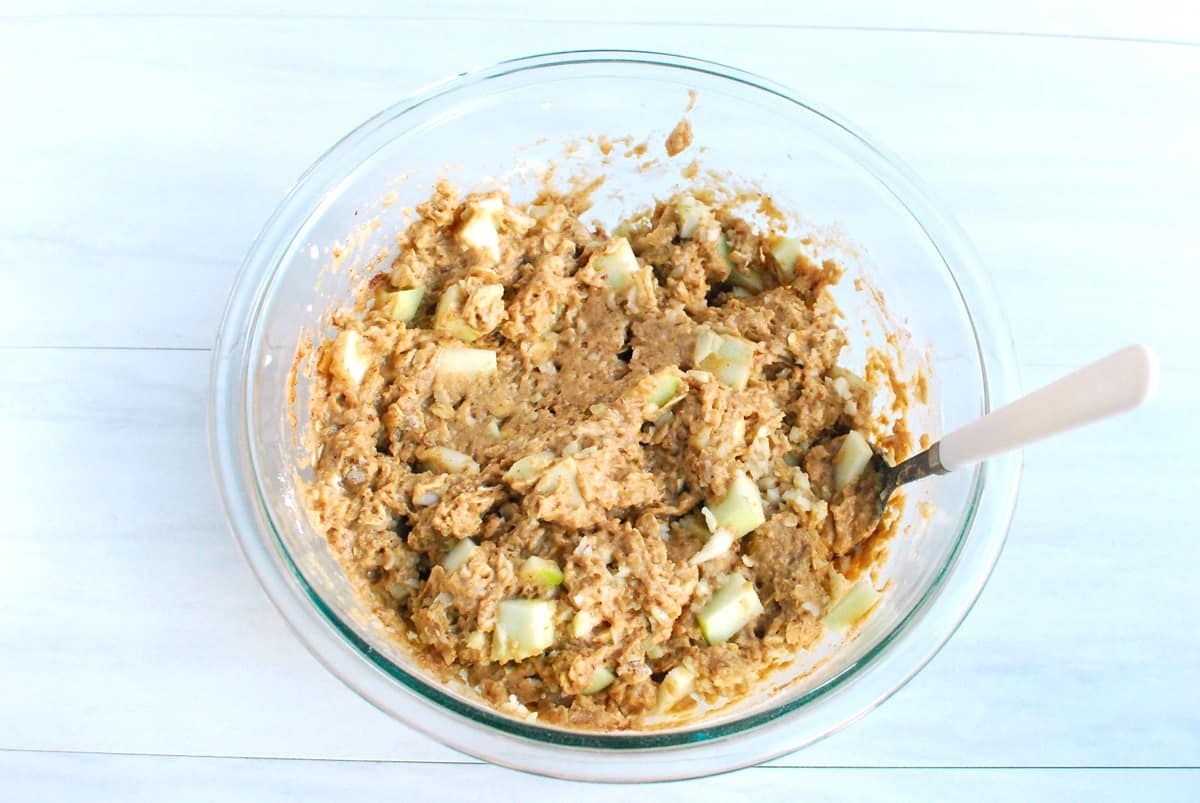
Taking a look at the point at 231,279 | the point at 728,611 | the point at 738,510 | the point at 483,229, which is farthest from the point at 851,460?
the point at 231,279

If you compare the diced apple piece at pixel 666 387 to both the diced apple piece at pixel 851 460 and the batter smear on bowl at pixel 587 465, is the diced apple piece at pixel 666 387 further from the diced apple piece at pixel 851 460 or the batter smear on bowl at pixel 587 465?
the diced apple piece at pixel 851 460

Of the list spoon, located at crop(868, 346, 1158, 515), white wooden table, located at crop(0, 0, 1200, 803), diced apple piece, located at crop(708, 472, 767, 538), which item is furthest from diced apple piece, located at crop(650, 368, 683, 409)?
white wooden table, located at crop(0, 0, 1200, 803)

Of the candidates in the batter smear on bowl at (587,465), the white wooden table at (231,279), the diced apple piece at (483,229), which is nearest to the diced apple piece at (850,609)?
the batter smear on bowl at (587,465)

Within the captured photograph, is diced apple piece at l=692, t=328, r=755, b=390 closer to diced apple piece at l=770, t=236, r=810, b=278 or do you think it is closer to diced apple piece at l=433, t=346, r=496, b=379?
diced apple piece at l=770, t=236, r=810, b=278

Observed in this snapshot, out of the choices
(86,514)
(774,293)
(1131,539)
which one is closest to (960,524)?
(774,293)

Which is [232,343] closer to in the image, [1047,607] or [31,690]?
[31,690]

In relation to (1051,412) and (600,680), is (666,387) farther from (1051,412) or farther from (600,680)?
(1051,412)
